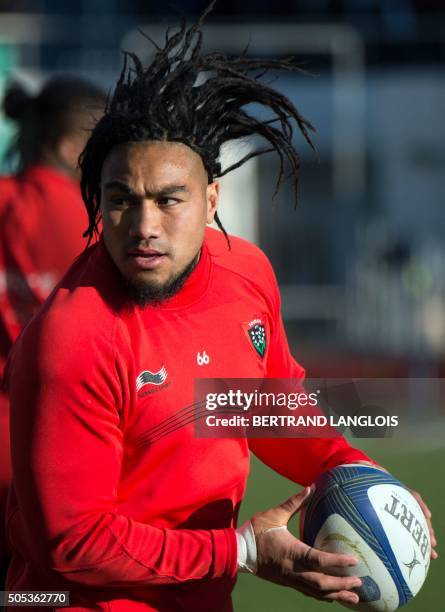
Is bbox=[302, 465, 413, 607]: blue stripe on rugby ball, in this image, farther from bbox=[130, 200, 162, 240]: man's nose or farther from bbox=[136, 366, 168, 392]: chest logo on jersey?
bbox=[130, 200, 162, 240]: man's nose

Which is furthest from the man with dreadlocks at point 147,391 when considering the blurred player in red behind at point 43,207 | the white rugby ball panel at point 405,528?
the blurred player in red behind at point 43,207

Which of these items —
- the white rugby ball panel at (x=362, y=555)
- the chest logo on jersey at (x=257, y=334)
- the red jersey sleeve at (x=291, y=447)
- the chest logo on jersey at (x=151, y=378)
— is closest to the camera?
the chest logo on jersey at (x=151, y=378)

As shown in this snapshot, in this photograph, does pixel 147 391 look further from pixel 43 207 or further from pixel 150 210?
pixel 43 207

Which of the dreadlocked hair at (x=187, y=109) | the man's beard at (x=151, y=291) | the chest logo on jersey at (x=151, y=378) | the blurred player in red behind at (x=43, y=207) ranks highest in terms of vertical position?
the blurred player in red behind at (x=43, y=207)

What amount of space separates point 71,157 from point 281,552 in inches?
102

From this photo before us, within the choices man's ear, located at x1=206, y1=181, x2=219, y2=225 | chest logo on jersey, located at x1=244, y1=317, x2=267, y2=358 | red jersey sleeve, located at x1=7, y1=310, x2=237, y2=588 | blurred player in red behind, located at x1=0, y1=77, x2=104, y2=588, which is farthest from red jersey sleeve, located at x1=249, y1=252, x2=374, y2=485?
blurred player in red behind, located at x1=0, y1=77, x2=104, y2=588

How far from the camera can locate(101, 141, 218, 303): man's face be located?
2668 mm

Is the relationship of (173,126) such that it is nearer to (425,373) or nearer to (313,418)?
(313,418)

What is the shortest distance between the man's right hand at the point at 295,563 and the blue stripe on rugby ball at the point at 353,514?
0.16 metres

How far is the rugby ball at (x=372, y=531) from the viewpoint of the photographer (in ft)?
9.38

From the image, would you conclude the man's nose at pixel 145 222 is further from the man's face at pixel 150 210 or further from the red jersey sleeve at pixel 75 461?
the red jersey sleeve at pixel 75 461

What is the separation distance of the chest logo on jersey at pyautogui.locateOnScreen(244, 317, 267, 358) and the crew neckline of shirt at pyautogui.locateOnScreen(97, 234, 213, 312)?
0.16 meters

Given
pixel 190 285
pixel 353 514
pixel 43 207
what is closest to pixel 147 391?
pixel 190 285

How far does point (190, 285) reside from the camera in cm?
286
